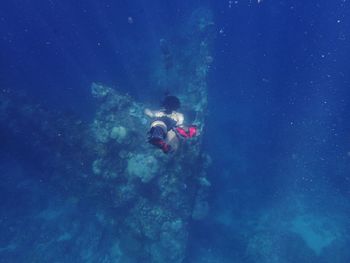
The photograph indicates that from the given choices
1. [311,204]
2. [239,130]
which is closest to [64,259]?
[239,130]

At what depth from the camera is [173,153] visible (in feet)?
23.6

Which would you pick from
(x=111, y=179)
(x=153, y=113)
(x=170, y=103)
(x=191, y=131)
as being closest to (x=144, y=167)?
(x=111, y=179)

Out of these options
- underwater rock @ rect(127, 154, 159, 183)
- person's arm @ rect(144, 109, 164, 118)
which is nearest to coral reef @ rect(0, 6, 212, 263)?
underwater rock @ rect(127, 154, 159, 183)

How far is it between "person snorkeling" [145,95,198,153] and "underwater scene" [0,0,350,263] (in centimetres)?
2

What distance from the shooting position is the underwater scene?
1037cm

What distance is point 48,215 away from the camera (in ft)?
44.9

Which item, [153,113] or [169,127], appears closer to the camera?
[169,127]

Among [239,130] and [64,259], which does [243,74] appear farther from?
[64,259]

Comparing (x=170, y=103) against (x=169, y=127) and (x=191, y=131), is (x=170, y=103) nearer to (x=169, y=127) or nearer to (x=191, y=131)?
(x=169, y=127)

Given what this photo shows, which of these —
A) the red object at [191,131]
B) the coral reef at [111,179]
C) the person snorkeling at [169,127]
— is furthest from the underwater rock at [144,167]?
the red object at [191,131]

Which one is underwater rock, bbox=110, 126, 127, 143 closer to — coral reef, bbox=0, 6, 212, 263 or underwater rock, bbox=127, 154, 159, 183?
coral reef, bbox=0, 6, 212, 263

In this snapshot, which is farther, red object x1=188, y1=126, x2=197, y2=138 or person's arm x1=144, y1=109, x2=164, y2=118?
person's arm x1=144, y1=109, x2=164, y2=118

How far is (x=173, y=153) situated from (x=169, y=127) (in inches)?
99.4

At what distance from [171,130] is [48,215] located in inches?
471
